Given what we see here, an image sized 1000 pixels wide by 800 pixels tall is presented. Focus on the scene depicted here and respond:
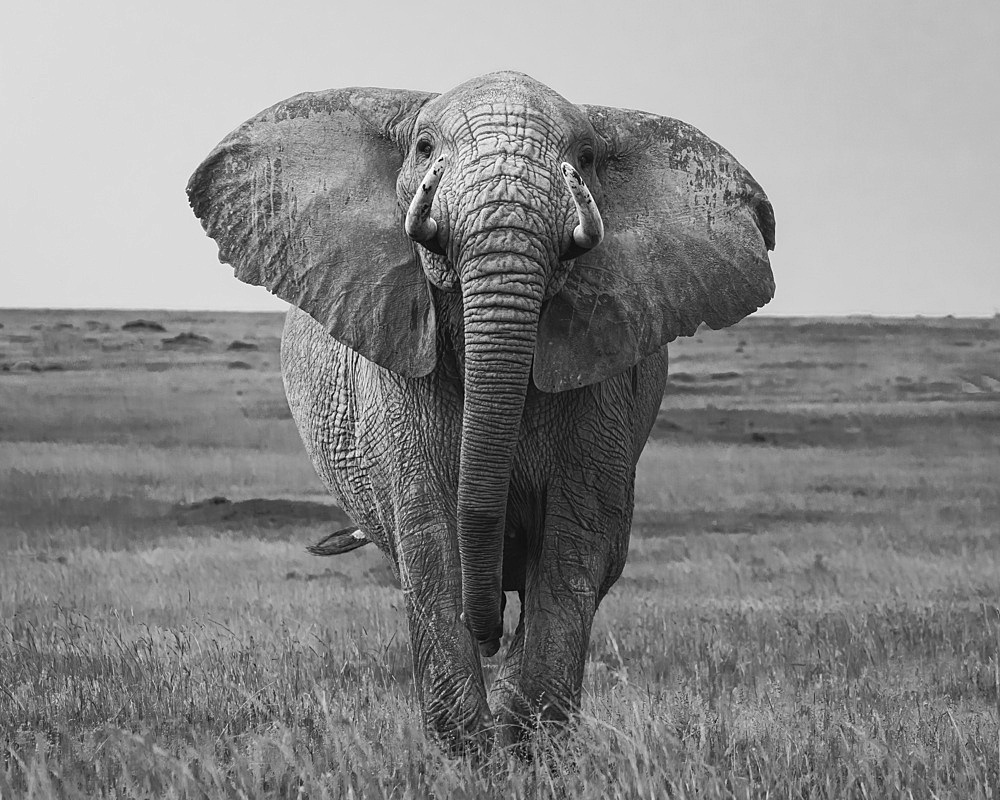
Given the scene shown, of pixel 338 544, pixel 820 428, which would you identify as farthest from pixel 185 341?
pixel 338 544

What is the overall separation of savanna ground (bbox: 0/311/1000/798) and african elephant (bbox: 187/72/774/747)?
58 centimetres

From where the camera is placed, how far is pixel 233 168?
747 cm

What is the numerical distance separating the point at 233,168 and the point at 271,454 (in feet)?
72.1

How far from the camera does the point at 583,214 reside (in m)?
6.27

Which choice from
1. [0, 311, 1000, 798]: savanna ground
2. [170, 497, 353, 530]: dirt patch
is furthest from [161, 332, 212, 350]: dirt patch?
[170, 497, 353, 530]: dirt patch

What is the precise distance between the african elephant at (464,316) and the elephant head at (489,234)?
10 mm

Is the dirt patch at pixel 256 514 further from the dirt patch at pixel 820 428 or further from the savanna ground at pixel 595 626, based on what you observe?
the dirt patch at pixel 820 428

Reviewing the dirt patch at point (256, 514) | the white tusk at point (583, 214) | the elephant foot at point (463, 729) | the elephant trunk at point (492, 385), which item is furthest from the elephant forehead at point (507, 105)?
the dirt patch at point (256, 514)

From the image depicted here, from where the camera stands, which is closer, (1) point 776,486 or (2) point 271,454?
(1) point 776,486

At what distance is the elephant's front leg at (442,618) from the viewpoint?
24.1 ft

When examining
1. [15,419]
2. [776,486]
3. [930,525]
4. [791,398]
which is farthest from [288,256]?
[791,398]

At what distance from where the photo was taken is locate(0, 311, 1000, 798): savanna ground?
22.3 feet

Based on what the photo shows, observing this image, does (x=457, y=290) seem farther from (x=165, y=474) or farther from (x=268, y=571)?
(x=165, y=474)

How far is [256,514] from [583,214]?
16.6m
